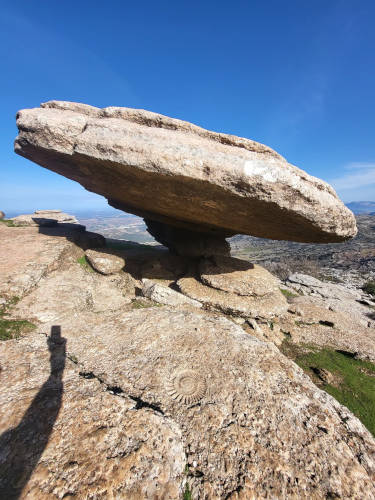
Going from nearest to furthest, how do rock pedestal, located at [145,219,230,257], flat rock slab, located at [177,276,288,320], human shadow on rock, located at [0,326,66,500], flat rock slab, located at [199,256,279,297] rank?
1. human shadow on rock, located at [0,326,66,500]
2. flat rock slab, located at [177,276,288,320]
3. flat rock slab, located at [199,256,279,297]
4. rock pedestal, located at [145,219,230,257]

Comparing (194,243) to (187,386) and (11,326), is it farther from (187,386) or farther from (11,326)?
(11,326)

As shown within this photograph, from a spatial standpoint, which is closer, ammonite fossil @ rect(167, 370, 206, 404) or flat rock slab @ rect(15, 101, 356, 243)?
ammonite fossil @ rect(167, 370, 206, 404)

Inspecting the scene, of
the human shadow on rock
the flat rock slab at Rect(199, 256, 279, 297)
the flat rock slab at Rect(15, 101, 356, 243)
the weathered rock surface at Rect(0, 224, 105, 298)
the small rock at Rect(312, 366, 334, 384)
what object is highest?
the flat rock slab at Rect(15, 101, 356, 243)

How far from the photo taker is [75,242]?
14.2 metres

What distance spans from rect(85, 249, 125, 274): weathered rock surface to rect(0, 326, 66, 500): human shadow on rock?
24.3ft

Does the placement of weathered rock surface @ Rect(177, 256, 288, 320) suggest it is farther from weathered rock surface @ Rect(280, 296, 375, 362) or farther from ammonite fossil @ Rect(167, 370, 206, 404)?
ammonite fossil @ Rect(167, 370, 206, 404)

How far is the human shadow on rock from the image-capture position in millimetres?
3617

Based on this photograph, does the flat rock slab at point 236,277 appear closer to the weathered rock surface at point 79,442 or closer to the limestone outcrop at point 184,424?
the limestone outcrop at point 184,424

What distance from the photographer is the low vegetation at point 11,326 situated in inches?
292

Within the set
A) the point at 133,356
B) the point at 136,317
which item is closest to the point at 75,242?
the point at 136,317

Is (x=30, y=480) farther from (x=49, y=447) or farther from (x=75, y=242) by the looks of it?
(x=75, y=242)

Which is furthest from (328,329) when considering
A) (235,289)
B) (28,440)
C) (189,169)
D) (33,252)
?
(33,252)

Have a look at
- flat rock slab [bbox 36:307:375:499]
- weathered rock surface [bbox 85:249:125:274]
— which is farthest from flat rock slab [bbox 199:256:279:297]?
weathered rock surface [bbox 85:249:125:274]

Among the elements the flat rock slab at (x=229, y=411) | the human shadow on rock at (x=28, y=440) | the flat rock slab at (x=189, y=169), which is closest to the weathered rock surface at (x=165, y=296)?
the flat rock slab at (x=229, y=411)
